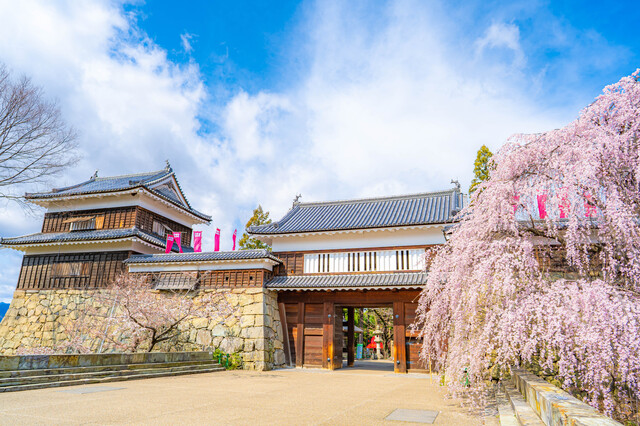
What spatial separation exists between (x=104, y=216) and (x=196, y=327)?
8.71m

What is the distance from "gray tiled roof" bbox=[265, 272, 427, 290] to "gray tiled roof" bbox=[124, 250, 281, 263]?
4.05ft

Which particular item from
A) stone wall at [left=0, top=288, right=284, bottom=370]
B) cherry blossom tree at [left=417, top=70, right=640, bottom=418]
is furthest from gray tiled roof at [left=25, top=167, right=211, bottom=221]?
cherry blossom tree at [left=417, top=70, right=640, bottom=418]

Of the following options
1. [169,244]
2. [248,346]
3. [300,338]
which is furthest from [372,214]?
[169,244]

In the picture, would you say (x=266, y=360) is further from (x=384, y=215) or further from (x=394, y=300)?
(x=384, y=215)

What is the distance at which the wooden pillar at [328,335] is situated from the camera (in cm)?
1688

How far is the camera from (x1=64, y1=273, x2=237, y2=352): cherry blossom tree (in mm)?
15164

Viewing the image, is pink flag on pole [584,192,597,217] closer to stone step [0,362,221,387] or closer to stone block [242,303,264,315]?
stone step [0,362,221,387]

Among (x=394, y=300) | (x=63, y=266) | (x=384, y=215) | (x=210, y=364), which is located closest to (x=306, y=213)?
(x=384, y=215)

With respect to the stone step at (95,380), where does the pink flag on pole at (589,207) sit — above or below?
above

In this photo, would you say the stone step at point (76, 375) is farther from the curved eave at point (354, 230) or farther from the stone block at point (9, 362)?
the curved eave at point (354, 230)

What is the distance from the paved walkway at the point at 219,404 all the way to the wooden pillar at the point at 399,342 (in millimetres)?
4633

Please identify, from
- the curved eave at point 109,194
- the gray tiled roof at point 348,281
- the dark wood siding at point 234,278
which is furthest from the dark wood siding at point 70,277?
the gray tiled roof at point 348,281

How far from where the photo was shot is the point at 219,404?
24.7 feet

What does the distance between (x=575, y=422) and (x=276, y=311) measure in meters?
15.4
